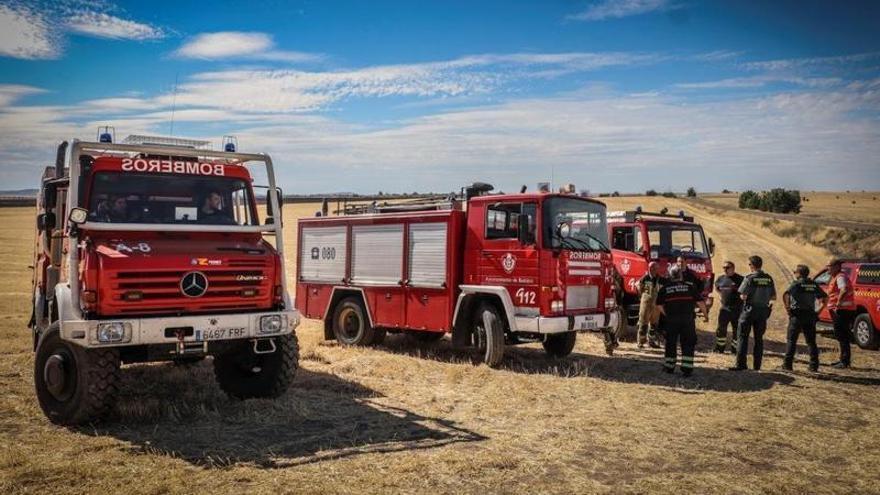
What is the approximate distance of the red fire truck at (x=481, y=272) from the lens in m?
11.6

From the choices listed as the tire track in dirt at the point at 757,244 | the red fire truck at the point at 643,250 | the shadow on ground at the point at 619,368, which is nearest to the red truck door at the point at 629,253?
the red fire truck at the point at 643,250

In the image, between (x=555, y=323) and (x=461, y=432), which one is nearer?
(x=461, y=432)

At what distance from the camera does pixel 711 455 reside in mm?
7250

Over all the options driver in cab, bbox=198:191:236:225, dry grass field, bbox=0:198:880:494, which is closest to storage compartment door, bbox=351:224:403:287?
dry grass field, bbox=0:198:880:494

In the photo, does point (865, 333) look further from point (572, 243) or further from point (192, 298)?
point (192, 298)


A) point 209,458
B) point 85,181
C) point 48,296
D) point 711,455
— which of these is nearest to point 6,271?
point 48,296

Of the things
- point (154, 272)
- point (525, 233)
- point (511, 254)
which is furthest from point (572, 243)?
point (154, 272)

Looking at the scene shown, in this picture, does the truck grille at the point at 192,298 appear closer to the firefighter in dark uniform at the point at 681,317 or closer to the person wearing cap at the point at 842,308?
the firefighter in dark uniform at the point at 681,317

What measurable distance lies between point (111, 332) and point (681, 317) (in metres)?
8.32

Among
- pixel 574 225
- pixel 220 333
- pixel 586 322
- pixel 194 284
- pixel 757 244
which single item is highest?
pixel 757 244

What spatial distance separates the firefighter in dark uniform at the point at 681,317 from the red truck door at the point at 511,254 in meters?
2.15

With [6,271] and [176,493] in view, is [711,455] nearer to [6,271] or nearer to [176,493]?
[176,493]

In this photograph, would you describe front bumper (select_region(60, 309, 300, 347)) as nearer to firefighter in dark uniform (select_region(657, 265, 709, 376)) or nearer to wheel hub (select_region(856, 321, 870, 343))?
firefighter in dark uniform (select_region(657, 265, 709, 376))

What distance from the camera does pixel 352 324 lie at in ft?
48.5
